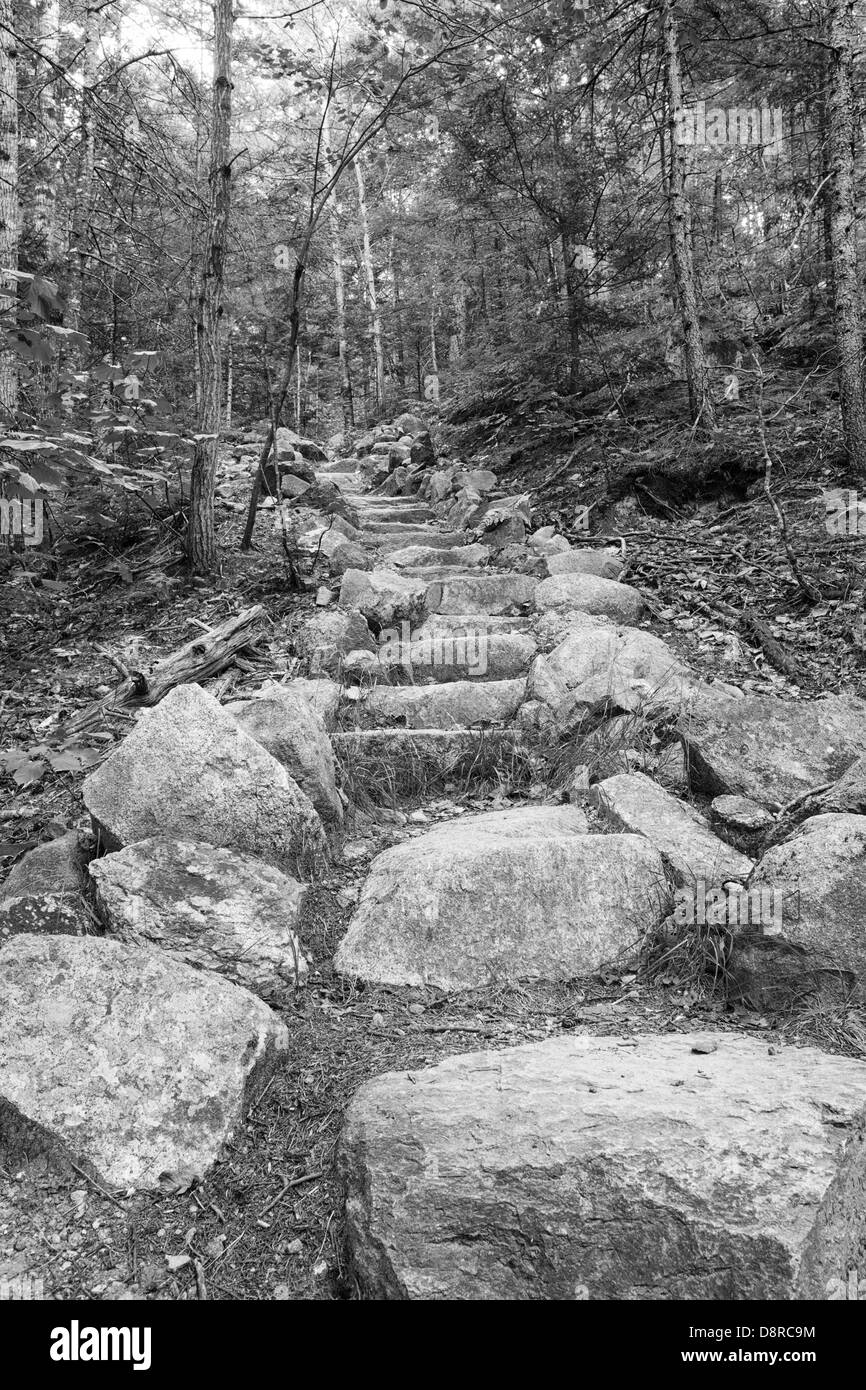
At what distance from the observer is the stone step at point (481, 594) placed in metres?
6.92

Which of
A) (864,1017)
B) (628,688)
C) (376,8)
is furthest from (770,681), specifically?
(376,8)

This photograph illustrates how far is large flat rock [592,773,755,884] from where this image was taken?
Answer: 3209 millimetres

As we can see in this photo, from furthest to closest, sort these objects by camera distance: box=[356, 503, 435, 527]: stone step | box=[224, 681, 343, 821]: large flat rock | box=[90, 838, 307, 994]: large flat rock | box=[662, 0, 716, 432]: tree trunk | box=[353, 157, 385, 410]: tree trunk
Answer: box=[353, 157, 385, 410]: tree trunk
box=[356, 503, 435, 527]: stone step
box=[662, 0, 716, 432]: tree trunk
box=[224, 681, 343, 821]: large flat rock
box=[90, 838, 307, 994]: large flat rock

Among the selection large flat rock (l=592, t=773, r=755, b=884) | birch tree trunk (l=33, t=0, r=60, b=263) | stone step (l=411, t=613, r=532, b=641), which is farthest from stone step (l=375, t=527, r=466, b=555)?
large flat rock (l=592, t=773, r=755, b=884)

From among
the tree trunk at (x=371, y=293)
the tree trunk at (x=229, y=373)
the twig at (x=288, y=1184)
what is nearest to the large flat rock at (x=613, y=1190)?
the twig at (x=288, y=1184)

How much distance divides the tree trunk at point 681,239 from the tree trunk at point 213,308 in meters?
5.04

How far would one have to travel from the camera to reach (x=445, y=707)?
5.05 m

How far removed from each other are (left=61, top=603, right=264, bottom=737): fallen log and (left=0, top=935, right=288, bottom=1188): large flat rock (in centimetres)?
243

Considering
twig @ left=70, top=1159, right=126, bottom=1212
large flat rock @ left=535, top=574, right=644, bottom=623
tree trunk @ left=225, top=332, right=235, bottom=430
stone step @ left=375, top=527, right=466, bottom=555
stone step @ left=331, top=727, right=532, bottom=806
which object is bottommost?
twig @ left=70, top=1159, right=126, bottom=1212

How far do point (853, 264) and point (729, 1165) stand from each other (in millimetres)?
8200

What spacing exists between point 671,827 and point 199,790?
214 centimetres

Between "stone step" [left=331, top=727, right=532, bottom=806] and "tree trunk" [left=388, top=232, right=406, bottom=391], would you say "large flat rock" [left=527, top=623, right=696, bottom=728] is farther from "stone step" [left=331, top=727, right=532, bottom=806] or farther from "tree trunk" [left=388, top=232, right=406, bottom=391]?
"tree trunk" [left=388, top=232, right=406, bottom=391]

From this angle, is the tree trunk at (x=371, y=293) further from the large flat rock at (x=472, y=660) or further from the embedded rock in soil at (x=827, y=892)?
the embedded rock in soil at (x=827, y=892)

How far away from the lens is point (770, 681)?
17.4ft
